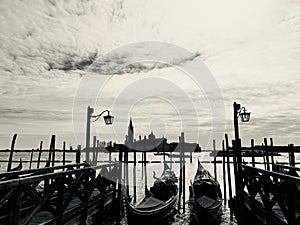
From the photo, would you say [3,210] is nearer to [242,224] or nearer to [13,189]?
[13,189]

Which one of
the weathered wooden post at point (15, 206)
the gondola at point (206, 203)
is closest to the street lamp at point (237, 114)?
the gondola at point (206, 203)

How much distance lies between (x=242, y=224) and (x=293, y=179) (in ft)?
21.9

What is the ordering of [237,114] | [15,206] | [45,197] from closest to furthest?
[15,206] → [45,197] → [237,114]

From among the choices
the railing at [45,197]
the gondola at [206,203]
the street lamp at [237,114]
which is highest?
the street lamp at [237,114]

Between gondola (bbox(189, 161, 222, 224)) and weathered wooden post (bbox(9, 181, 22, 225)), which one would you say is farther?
gondola (bbox(189, 161, 222, 224))

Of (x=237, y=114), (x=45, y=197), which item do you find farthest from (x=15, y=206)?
(x=237, y=114)

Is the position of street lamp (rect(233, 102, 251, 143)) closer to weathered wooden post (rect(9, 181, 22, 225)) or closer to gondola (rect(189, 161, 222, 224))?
gondola (rect(189, 161, 222, 224))

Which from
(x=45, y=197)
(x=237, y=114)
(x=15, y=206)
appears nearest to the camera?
(x=15, y=206)

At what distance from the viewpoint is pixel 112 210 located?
1268cm

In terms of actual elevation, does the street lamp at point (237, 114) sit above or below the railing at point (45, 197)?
above

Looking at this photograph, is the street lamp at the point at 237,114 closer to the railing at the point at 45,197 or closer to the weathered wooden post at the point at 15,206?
the railing at the point at 45,197

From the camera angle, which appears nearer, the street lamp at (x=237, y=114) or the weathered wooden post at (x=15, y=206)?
the weathered wooden post at (x=15, y=206)

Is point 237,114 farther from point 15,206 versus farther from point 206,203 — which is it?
point 15,206

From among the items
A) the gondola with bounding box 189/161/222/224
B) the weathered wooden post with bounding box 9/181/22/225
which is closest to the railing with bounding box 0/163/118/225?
the weathered wooden post with bounding box 9/181/22/225
